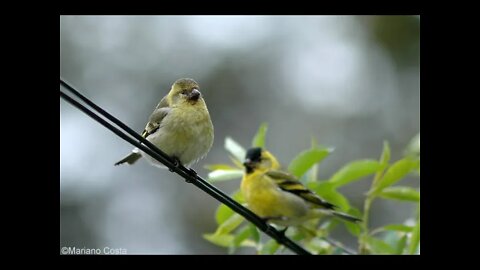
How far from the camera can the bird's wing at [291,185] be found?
4883 mm

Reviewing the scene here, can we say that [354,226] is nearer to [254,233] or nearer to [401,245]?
[401,245]

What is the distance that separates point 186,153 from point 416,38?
272 inches

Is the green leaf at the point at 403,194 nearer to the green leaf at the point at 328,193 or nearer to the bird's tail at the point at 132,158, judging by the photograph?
the green leaf at the point at 328,193

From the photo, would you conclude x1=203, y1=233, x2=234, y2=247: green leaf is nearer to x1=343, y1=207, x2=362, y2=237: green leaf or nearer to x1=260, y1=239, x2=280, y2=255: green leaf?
x1=260, y1=239, x2=280, y2=255: green leaf

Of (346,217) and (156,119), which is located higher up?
(156,119)

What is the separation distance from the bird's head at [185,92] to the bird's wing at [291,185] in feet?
3.18

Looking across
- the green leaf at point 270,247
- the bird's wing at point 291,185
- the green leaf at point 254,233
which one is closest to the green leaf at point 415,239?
the green leaf at point 270,247

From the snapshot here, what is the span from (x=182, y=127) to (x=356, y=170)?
1032mm

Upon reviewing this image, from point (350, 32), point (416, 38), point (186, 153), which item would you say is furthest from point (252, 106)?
point (186, 153)

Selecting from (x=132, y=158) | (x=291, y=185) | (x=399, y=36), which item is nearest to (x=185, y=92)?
(x=132, y=158)

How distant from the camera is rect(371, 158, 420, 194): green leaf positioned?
12.5ft

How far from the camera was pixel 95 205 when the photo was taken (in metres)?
9.34

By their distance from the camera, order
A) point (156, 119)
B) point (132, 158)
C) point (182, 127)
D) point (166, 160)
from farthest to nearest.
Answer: point (132, 158), point (156, 119), point (182, 127), point (166, 160)

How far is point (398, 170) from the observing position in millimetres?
3832
